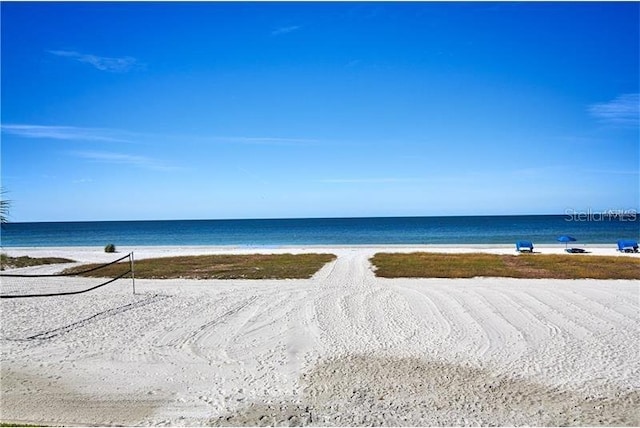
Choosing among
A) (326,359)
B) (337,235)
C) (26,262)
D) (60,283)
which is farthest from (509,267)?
(337,235)

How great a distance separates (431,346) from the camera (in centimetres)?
1033

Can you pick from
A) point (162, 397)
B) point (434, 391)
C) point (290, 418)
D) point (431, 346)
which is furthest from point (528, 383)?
point (162, 397)

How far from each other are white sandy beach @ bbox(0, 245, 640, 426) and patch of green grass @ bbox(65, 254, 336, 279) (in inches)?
205

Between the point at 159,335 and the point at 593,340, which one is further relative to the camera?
the point at 159,335

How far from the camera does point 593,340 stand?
34.9ft

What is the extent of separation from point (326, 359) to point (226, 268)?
16155mm

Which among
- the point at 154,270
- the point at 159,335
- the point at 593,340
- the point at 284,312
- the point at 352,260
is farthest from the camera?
the point at 352,260

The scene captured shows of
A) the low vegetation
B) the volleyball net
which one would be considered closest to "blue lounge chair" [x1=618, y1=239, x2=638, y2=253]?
the low vegetation

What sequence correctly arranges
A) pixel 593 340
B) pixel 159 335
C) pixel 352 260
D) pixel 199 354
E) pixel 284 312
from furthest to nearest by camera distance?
1. pixel 352 260
2. pixel 284 312
3. pixel 159 335
4. pixel 593 340
5. pixel 199 354

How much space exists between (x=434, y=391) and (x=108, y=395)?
18.9 feet

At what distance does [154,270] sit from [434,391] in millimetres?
19839

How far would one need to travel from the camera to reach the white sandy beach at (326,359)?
7.17 meters

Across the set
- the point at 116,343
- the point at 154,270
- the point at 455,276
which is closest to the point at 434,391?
the point at 116,343

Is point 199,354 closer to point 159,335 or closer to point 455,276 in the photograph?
point 159,335
